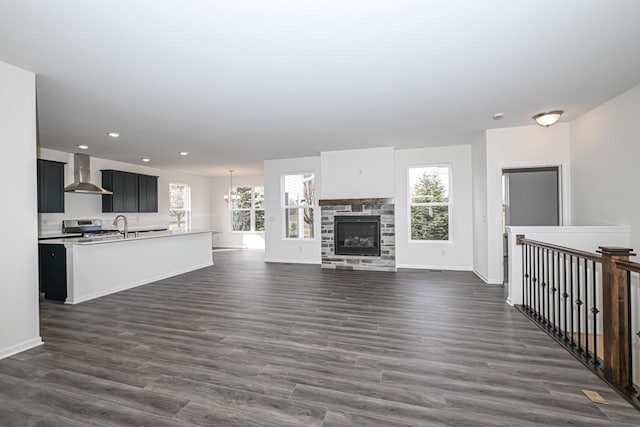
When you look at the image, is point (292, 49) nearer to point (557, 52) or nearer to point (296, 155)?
point (557, 52)

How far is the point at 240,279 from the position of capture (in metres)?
5.77

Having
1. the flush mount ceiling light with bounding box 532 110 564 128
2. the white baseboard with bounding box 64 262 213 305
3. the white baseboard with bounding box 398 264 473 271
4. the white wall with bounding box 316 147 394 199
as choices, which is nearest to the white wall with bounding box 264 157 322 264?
the white wall with bounding box 316 147 394 199

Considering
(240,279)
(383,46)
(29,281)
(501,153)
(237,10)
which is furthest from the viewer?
(240,279)

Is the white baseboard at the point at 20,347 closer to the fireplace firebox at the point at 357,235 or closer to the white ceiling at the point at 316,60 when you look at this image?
the white ceiling at the point at 316,60

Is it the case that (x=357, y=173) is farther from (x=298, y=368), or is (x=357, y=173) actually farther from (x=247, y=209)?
(x=247, y=209)

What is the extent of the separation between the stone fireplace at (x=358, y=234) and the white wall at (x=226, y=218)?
4.45 meters

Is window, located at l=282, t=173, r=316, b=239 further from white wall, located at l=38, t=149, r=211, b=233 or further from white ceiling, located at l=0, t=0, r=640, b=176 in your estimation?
white wall, located at l=38, t=149, r=211, b=233

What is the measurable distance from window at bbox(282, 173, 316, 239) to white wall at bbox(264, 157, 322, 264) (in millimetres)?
130

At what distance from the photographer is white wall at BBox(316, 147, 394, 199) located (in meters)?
6.54

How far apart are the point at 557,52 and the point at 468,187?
156 inches

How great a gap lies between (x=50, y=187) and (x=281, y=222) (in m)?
4.64

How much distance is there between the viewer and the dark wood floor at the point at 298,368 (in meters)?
1.88

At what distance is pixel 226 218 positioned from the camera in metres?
11.2

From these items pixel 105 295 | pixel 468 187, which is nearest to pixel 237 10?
pixel 105 295
